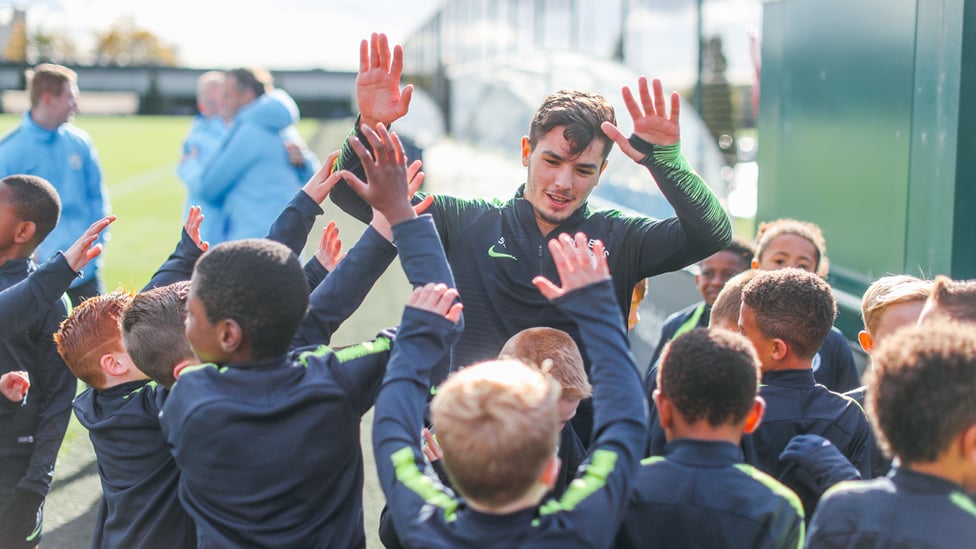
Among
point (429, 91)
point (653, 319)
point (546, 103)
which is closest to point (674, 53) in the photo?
point (653, 319)

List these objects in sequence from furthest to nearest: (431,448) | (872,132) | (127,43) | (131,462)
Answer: (127,43) → (872,132) → (131,462) → (431,448)

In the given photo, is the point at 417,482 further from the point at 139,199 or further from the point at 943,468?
the point at 139,199

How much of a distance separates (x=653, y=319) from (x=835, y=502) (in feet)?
13.3

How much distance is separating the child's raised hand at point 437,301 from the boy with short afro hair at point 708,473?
45 centimetres

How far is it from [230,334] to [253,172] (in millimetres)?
4307

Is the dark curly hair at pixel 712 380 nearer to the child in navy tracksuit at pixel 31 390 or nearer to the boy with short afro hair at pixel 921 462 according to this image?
the boy with short afro hair at pixel 921 462

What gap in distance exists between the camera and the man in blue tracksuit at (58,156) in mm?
5793

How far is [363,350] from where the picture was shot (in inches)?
90.1

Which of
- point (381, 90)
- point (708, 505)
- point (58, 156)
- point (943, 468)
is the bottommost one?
point (708, 505)

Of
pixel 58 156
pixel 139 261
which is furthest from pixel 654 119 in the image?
pixel 139 261

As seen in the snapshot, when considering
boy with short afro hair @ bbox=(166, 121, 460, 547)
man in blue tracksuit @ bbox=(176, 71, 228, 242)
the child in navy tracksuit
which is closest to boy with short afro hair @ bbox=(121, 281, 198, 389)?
boy with short afro hair @ bbox=(166, 121, 460, 547)

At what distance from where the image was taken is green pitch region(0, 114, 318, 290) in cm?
1170

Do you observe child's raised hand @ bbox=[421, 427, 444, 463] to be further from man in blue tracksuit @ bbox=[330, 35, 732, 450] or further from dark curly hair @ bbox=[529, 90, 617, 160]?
dark curly hair @ bbox=[529, 90, 617, 160]

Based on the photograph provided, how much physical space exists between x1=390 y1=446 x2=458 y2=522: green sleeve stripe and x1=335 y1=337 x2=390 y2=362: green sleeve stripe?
0.34m
